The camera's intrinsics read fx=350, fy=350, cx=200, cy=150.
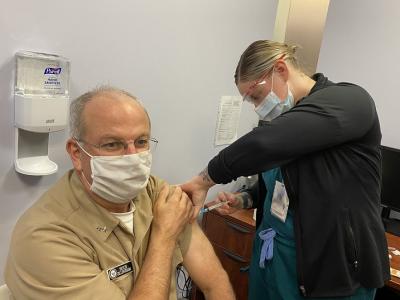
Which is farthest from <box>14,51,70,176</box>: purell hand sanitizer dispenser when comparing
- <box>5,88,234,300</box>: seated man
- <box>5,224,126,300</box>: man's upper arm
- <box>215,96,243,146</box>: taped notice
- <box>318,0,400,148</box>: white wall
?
<box>318,0,400,148</box>: white wall

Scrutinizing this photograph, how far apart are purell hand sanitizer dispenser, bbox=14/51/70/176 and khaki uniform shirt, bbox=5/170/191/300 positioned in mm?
244

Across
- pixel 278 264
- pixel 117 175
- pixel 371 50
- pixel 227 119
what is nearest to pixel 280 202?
pixel 278 264

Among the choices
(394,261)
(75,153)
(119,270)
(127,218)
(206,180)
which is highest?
(75,153)

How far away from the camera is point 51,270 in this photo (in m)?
0.92

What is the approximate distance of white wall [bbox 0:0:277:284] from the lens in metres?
1.26

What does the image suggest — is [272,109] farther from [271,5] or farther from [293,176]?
[271,5]

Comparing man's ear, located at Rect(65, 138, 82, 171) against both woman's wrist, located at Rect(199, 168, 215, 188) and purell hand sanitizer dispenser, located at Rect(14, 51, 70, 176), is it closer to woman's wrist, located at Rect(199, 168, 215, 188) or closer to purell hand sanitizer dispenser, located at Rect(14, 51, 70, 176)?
purell hand sanitizer dispenser, located at Rect(14, 51, 70, 176)

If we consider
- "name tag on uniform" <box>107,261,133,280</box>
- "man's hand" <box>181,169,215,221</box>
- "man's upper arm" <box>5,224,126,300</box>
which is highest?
"man's hand" <box>181,169,215,221</box>

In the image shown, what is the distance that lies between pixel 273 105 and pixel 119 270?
860 mm

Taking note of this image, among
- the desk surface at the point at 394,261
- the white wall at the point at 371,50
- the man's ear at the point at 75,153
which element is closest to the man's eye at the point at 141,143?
the man's ear at the point at 75,153

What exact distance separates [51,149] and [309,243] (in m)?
1.07

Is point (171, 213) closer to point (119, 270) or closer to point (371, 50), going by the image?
point (119, 270)

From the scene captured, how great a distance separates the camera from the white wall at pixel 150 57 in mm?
1262

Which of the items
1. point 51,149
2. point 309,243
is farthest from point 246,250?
point 51,149
